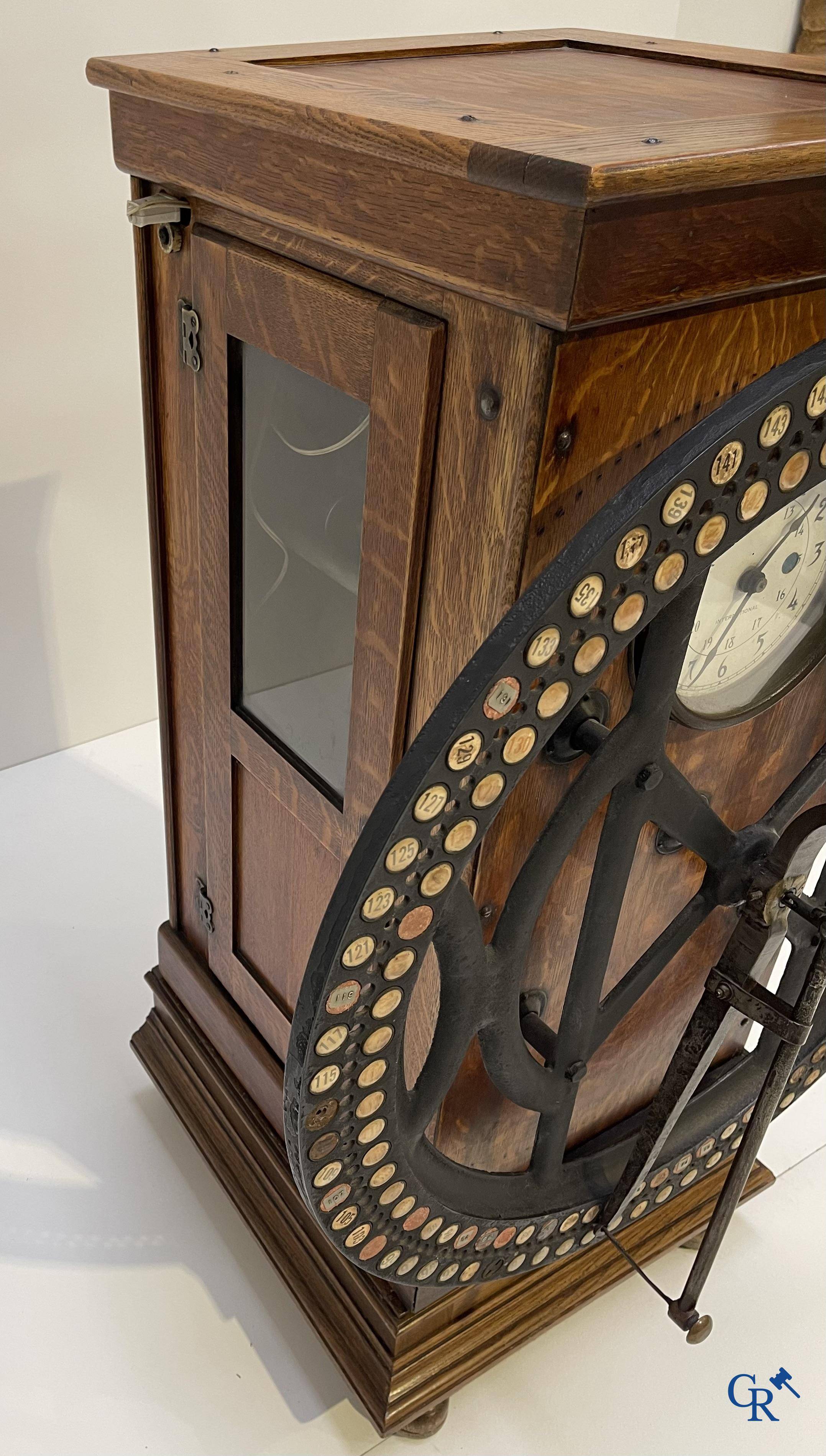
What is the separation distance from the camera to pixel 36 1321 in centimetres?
124

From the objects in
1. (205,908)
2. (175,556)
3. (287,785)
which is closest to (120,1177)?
(205,908)

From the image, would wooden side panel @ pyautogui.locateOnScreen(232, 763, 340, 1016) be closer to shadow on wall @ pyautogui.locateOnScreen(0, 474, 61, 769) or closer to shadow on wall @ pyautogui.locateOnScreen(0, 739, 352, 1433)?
shadow on wall @ pyautogui.locateOnScreen(0, 739, 352, 1433)

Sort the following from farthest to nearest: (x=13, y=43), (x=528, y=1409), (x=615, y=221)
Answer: (x=13, y=43) < (x=528, y=1409) < (x=615, y=221)

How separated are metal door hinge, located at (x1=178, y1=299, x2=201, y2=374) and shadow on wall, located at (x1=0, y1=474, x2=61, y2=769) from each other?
1.01 meters

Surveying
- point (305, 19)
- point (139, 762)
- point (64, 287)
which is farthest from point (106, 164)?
point (139, 762)

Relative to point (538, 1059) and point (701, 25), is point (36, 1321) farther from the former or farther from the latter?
point (701, 25)

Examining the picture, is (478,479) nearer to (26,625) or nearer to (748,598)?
(748,598)

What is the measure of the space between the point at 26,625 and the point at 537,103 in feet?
4.83

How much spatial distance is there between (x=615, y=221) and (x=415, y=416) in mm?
197

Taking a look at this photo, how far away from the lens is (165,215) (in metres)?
0.94

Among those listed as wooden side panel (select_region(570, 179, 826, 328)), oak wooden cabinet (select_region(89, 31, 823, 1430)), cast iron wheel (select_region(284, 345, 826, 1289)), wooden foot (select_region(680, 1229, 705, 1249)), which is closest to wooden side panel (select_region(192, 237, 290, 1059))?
oak wooden cabinet (select_region(89, 31, 823, 1430))

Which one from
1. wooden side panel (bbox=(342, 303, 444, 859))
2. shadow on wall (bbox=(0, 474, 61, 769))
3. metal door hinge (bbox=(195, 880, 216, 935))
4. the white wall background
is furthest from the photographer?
shadow on wall (bbox=(0, 474, 61, 769))

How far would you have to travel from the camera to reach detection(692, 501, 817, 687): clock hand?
865 millimetres

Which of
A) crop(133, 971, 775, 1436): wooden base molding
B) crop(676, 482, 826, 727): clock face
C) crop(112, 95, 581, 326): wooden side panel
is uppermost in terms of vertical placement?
crop(112, 95, 581, 326): wooden side panel
